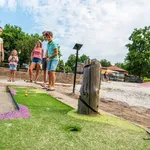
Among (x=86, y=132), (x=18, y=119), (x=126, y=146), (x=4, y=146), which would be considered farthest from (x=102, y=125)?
(x=4, y=146)

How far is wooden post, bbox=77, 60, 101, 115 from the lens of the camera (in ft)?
13.7

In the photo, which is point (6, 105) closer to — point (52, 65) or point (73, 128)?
point (73, 128)

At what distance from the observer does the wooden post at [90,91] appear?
419cm

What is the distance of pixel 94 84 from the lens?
434 cm

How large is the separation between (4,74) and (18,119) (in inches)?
702

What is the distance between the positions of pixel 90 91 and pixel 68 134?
57.5 inches

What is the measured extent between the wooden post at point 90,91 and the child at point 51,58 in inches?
141

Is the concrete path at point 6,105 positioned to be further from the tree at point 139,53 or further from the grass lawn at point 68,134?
the tree at point 139,53

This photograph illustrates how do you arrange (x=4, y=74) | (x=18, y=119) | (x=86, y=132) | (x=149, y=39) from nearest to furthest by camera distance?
(x=86, y=132) < (x=18, y=119) < (x=4, y=74) < (x=149, y=39)

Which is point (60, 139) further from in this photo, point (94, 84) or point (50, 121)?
point (94, 84)

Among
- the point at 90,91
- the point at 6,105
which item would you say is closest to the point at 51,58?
the point at 6,105

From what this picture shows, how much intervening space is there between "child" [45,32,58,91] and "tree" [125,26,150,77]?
48925mm

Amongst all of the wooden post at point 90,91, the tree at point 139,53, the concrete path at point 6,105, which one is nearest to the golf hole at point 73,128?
the wooden post at point 90,91

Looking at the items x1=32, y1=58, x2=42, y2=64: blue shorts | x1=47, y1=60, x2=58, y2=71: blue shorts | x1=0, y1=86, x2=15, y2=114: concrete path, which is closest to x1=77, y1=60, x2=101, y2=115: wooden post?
x1=0, y1=86, x2=15, y2=114: concrete path
